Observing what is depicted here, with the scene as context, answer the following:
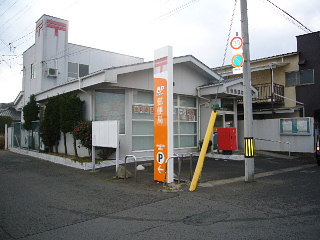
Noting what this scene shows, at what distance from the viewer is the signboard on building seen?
8.33 meters

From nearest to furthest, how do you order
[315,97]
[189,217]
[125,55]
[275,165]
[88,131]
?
[189,217]
[88,131]
[275,165]
[315,97]
[125,55]

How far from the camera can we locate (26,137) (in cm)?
1823

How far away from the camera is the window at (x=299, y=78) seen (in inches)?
734

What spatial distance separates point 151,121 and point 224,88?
4.12 meters

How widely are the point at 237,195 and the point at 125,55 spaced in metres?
23.7

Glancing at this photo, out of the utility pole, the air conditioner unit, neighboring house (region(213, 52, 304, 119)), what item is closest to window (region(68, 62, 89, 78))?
the air conditioner unit

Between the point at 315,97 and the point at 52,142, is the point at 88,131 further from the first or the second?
the point at 315,97

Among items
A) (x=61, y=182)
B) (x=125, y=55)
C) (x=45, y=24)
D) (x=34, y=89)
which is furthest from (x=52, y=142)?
(x=125, y=55)

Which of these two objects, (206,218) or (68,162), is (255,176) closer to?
(206,218)

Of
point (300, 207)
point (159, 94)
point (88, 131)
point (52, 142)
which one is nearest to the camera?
point (300, 207)

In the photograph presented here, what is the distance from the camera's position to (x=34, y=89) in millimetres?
22312

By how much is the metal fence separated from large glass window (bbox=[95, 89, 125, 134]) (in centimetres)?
499

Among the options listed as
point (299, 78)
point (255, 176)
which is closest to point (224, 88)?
point (255, 176)

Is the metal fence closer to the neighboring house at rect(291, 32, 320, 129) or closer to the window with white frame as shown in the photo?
the window with white frame
